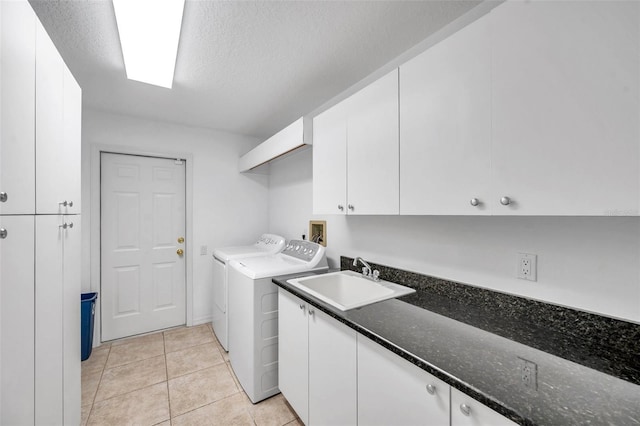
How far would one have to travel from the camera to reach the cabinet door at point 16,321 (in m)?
0.82

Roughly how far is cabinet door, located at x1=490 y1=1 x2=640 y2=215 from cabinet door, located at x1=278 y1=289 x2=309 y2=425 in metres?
1.21

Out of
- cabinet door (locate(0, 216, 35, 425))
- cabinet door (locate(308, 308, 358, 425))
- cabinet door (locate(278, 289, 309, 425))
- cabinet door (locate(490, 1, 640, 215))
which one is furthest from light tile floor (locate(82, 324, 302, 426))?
cabinet door (locate(490, 1, 640, 215))

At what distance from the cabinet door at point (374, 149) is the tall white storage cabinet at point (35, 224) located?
4.62 feet

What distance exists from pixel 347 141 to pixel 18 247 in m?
1.53

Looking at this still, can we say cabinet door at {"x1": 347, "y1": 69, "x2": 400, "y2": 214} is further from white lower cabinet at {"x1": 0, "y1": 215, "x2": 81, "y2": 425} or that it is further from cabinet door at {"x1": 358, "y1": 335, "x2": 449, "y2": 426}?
white lower cabinet at {"x1": 0, "y1": 215, "x2": 81, "y2": 425}

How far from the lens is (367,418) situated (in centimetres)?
111

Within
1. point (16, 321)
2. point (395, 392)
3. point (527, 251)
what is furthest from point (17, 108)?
point (527, 251)

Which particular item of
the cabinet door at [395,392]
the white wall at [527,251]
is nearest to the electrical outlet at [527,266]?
the white wall at [527,251]

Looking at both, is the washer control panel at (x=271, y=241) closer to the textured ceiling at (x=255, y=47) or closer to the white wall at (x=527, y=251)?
the white wall at (x=527, y=251)

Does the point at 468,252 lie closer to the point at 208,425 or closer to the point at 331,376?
the point at 331,376

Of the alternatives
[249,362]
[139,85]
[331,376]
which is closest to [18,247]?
[331,376]

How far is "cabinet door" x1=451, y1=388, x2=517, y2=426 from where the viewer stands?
70cm

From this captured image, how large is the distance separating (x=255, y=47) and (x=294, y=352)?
6.26 feet

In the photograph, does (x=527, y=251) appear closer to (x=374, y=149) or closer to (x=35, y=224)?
(x=374, y=149)
